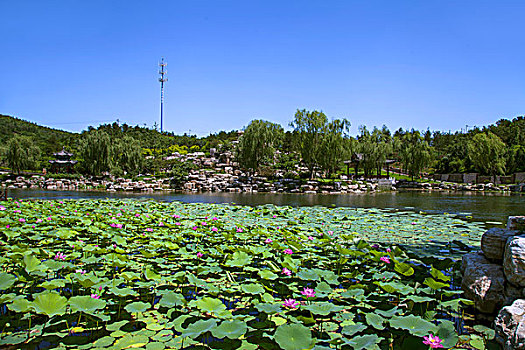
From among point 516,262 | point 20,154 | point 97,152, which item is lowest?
point 516,262

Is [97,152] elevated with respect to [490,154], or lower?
lower

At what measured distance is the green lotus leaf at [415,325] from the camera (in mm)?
1996

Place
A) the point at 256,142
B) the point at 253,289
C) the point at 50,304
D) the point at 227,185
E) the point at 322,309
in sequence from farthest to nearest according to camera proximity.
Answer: the point at 256,142 → the point at 227,185 → the point at 253,289 → the point at 322,309 → the point at 50,304

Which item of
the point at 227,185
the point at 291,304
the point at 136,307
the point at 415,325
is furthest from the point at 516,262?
the point at 227,185

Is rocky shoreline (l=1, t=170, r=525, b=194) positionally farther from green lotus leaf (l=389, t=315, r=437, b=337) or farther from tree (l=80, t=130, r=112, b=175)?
green lotus leaf (l=389, t=315, r=437, b=337)

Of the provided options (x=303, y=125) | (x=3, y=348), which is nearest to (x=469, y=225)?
(x=3, y=348)

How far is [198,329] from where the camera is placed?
1.99 m

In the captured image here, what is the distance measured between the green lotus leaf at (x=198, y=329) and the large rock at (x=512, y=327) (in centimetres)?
181

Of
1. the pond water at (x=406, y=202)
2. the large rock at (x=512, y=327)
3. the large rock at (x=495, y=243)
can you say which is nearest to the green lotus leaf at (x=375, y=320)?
the large rock at (x=512, y=327)

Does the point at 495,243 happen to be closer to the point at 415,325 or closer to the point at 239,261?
the point at 415,325

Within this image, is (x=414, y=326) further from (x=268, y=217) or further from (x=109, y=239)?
(x=268, y=217)

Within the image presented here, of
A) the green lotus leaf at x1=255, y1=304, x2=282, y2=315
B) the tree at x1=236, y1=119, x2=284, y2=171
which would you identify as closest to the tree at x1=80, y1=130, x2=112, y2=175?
the tree at x1=236, y1=119, x2=284, y2=171

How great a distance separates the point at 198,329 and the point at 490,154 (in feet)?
129

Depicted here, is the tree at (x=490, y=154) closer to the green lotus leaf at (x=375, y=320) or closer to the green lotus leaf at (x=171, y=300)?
the green lotus leaf at (x=375, y=320)
